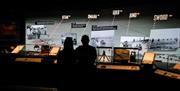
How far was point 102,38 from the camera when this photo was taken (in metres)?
7.11

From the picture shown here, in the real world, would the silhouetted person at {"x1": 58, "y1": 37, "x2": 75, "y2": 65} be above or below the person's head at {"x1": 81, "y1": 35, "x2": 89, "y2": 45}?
below

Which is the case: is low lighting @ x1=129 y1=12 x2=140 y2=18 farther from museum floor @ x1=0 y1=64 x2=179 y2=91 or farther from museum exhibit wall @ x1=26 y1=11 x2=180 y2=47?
museum floor @ x1=0 y1=64 x2=179 y2=91

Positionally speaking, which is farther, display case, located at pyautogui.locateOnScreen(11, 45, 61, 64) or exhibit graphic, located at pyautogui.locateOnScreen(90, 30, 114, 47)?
exhibit graphic, located at pyautogui.locateOnScreen(90, 30, 114, 47)

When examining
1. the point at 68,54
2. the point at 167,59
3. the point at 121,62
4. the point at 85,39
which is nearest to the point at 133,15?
the point at 167,59

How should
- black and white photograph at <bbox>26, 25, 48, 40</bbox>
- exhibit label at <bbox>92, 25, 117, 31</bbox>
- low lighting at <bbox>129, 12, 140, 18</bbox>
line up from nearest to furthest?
low lighting at <bbox>129, 12, 140, 18</bbox> → exhibit label at <bbox>92, 25, 117, 31</bbox> → black and white photograph at <bbox>26, 25, 48, 40</bbox>

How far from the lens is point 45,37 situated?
25.8ft

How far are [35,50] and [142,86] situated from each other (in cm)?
390

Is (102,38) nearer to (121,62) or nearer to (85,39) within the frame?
(121,62)

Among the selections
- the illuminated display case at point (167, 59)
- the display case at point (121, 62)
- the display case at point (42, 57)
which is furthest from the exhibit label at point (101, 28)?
the display case at point (121, 62)

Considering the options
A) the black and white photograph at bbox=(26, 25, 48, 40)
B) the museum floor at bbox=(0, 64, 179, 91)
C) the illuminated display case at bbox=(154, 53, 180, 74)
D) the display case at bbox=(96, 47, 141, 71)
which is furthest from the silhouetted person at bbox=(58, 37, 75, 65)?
the black and white photograph at bbox=(26, 25, 48, 40)

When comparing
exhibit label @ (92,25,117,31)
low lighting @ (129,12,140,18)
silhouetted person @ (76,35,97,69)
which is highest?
low lighting @ (129,12,140,18)

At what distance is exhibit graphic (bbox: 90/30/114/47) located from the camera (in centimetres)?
699

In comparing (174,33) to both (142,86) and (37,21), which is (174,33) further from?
(37,21)

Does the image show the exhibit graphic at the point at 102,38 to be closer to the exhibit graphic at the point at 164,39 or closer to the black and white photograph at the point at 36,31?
the exhibit graphic at the point at 164,39
